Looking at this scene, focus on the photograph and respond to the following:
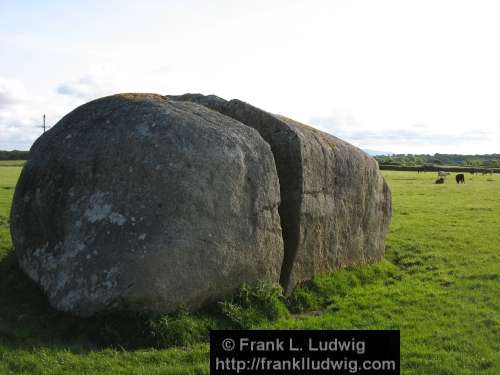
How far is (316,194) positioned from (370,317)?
295 cm

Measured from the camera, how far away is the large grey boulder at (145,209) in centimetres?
867

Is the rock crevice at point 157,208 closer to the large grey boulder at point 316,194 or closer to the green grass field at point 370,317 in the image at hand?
the large grey boulder at point 316,194

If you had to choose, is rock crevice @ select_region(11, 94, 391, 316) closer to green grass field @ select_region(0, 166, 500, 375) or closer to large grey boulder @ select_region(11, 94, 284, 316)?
large grey boulder @ select_region(11, 94, 284, 316)

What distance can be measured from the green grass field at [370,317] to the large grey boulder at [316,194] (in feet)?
1.63

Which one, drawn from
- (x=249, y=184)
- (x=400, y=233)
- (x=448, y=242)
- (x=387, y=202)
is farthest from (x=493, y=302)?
(x=400, y=233)

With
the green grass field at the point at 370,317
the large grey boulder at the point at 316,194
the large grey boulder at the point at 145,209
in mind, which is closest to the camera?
the green grass field at the point at 370,317

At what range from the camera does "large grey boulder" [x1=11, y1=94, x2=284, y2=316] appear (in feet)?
28.5

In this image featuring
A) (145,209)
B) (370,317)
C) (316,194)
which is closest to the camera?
(145,209)

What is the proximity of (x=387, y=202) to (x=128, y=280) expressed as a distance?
30.0 ft

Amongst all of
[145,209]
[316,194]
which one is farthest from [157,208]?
[316,194]

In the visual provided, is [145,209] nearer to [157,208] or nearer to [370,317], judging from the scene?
[157,208]

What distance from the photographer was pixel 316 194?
12.0m

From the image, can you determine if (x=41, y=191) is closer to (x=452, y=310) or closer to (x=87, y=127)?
(x=87, y=127)

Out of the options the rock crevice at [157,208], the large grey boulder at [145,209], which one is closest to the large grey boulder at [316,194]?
the rock crevice at [157,208]
